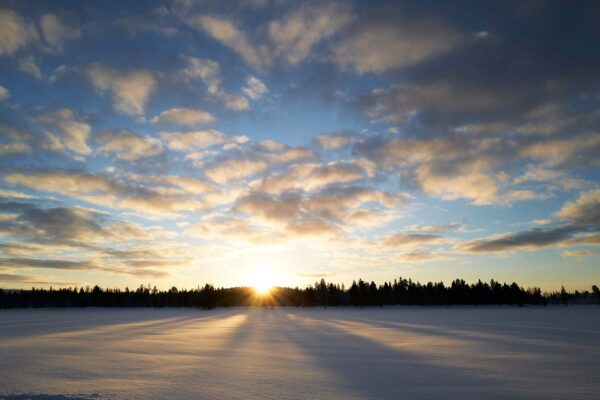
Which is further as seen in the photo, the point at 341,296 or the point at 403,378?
the point at 341,296

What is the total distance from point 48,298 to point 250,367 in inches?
9089

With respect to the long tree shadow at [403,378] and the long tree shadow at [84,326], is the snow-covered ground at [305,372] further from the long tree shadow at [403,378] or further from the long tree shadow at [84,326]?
the long tree shadow at [84,326]

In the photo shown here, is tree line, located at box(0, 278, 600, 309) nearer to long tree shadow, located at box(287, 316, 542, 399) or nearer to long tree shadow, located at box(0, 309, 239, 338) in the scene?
long tree shadow, located at box(0, 309, 239, 338)

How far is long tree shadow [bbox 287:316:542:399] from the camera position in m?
11.2

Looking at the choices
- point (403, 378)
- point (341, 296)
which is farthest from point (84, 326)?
point (341, 296)

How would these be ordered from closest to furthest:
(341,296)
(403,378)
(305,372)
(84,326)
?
(403,378)
(305,372)
(84,326)
(341,296)

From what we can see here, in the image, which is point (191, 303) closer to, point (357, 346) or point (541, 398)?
point (357, 346)

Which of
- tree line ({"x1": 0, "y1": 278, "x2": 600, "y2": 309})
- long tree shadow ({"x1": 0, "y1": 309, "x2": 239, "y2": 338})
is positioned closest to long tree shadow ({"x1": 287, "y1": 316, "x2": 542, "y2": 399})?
long tree shadow ({"x1": 0, "y1": 309, "x2": 239, "y2": 338})

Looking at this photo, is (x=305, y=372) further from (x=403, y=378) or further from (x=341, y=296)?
(x=341, y=296)

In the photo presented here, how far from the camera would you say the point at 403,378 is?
44.2ft

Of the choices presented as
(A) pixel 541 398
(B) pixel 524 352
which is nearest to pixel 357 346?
(B) pixel 524 352

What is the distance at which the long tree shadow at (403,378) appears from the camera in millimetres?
11250

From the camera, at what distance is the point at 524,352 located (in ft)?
65.1

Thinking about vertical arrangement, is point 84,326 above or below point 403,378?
below
